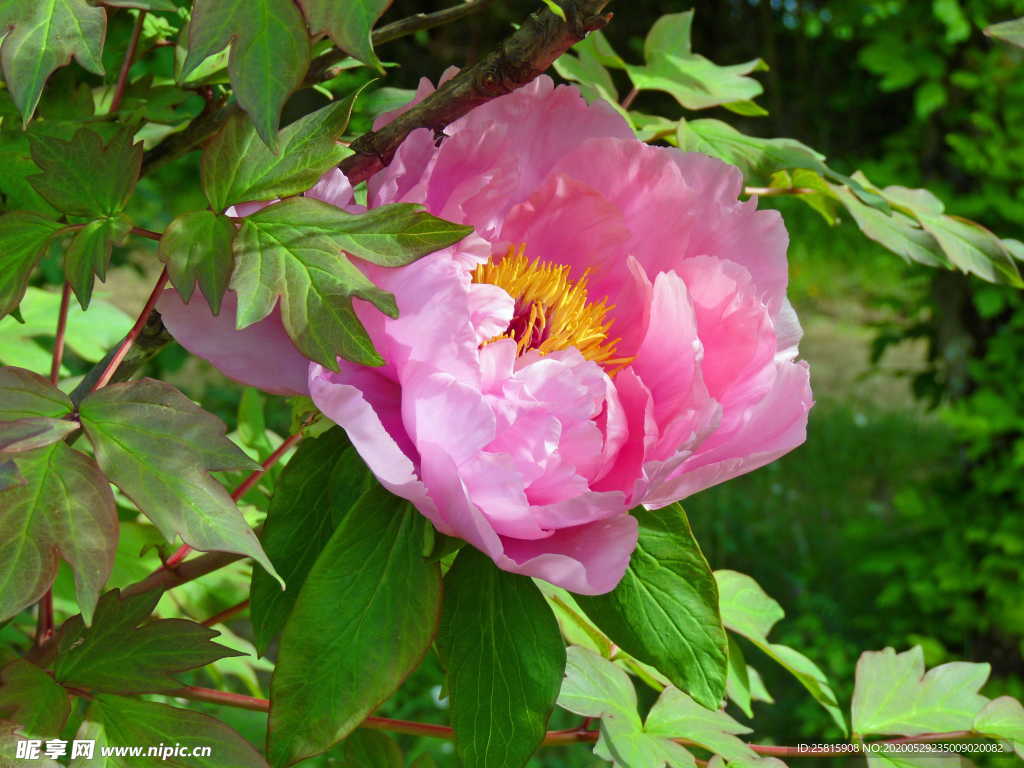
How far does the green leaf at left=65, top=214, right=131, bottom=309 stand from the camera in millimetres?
517

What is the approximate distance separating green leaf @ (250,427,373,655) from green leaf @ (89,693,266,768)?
0.05 metres

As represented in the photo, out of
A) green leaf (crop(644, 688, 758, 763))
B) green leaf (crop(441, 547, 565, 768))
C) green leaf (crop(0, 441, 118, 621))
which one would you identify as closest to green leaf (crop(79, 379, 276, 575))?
green leaf (crop(0, 441, 118, 621))

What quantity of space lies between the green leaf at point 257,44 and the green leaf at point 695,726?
461 millimetres

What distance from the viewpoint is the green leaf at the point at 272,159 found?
52 cm

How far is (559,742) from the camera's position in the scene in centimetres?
73

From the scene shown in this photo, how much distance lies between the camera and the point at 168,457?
50cm

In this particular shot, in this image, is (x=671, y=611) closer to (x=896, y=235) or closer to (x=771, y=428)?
(x=771, y=428)

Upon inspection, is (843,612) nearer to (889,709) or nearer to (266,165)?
(889,709)

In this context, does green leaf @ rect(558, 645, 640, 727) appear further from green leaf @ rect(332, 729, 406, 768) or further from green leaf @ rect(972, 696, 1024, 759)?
green leaf @ rect(972, 696, 1024, 759)

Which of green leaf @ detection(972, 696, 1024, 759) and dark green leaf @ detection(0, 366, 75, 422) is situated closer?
dark green leaf @ detection(0, 366, 75, 422)

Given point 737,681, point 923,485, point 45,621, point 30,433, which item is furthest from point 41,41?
point 923,485

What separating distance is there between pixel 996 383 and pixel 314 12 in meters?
2.55

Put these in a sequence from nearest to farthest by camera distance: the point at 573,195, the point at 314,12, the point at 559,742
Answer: the point at 314,12 < the point at 573,195 < the point at 559,742

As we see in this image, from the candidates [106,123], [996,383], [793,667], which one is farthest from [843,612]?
[106,123]
